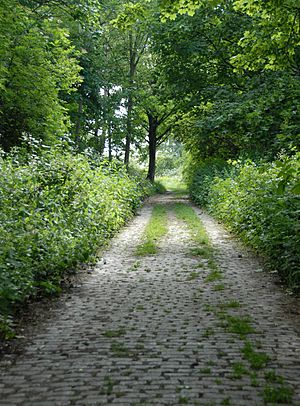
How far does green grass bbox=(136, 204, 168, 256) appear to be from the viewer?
10750 mm

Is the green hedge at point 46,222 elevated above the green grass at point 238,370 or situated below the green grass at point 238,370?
above

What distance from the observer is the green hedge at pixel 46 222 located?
583 cm

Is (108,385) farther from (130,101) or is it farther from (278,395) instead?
(130,101)

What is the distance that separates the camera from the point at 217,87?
68.1 feet

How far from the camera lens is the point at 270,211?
9.34m

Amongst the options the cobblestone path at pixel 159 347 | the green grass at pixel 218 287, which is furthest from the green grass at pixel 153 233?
the green grass at pixel 218 287

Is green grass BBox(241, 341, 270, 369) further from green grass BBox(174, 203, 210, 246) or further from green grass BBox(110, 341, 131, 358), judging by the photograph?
green grass BBox(174, 203, 210, 246)

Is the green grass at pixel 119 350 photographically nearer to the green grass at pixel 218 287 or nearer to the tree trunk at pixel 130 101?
the green grass at pixel 218 287

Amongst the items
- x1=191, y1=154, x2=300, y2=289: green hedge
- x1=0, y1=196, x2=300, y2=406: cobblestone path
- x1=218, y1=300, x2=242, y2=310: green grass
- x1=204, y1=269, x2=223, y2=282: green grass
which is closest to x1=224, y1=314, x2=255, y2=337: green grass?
x1=0, y1=196, x2=300, y2=406: cobblestone path

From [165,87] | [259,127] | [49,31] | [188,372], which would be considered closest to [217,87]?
[165,87]

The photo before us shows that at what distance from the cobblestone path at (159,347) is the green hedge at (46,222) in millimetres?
633

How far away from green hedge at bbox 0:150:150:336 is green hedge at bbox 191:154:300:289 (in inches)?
147

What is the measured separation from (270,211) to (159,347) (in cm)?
548

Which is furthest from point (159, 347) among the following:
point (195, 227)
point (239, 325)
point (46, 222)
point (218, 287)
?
point (195, 227)
